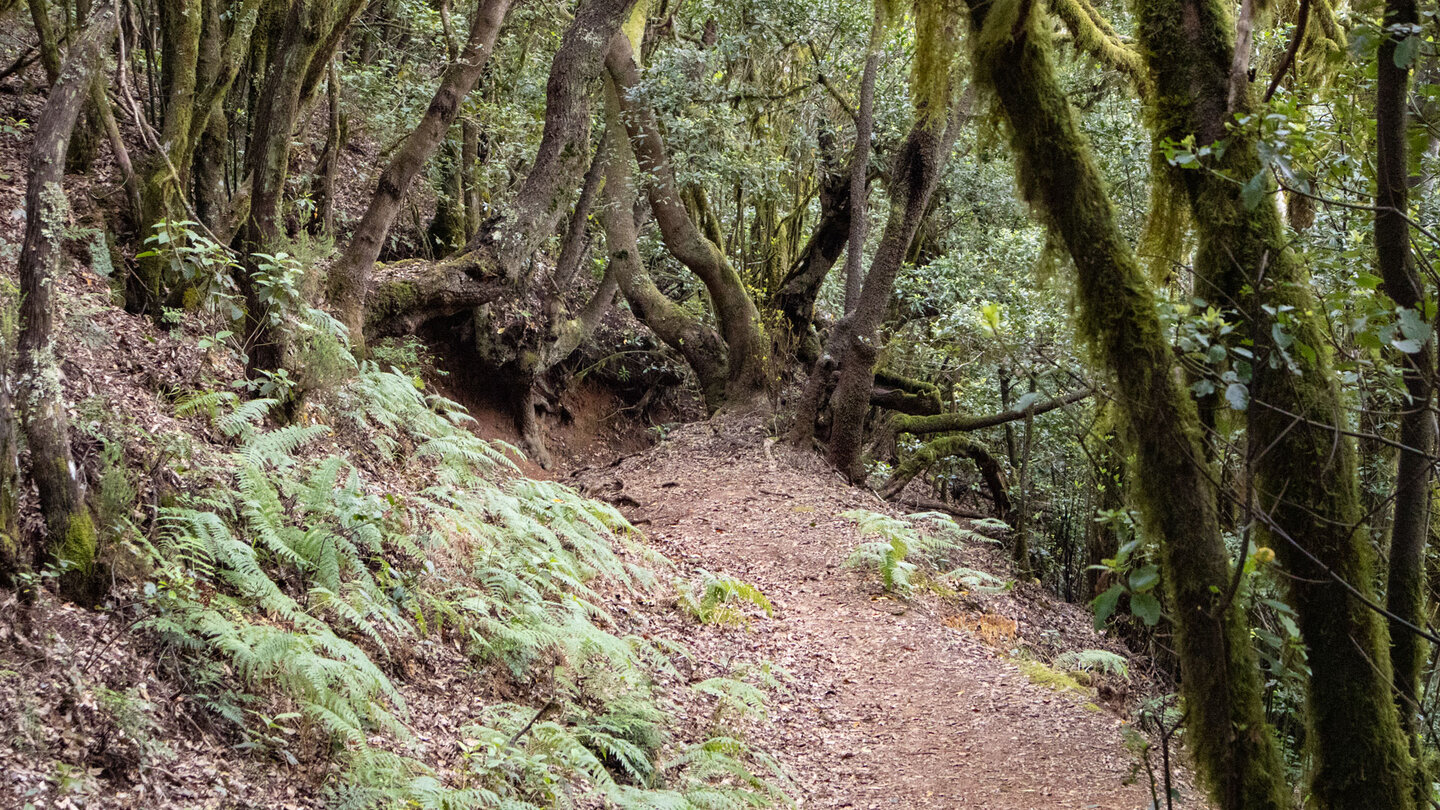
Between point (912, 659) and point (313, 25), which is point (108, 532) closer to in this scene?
point (313, 25)

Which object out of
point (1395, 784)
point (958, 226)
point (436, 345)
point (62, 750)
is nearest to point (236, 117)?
point (436, 345)

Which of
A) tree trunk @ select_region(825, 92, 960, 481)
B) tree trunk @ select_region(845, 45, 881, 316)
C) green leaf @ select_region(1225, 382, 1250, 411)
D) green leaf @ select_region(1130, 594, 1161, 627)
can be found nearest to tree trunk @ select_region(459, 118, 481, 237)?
tree trunk @ select_region(845, 45, 881, 316)

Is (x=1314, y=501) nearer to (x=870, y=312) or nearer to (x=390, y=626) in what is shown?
(x=390, y=626)

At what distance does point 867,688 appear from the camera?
23.7 ft

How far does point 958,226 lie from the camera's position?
16.8 metres

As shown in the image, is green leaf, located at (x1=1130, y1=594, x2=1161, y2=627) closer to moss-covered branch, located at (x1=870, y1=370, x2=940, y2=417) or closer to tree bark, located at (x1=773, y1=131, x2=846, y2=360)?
moss-covered branch, located at (x1=870, y1=370, x2=940, y2=417)

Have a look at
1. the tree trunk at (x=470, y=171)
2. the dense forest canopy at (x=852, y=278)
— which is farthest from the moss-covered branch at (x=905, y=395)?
the tree trunk at (x=470, y=171)

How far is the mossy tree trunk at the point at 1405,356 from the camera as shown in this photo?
325cm

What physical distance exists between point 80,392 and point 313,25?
12.1ft

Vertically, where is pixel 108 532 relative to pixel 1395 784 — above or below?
below

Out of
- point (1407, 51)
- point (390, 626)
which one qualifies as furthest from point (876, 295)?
point (1407, 51)

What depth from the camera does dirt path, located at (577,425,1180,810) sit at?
5734 millimetres

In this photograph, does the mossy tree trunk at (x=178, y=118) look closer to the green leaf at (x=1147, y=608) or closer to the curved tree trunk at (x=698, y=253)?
the curved tree trunk at (x=698, y=253)

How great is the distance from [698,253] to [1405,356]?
1104 centimetres
